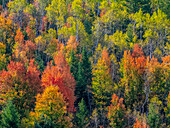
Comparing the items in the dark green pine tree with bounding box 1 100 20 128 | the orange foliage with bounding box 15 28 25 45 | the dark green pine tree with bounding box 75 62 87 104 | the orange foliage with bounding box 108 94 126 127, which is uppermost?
the orange foliage with bounding box 15 28 25 45

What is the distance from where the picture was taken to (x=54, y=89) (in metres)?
32.2

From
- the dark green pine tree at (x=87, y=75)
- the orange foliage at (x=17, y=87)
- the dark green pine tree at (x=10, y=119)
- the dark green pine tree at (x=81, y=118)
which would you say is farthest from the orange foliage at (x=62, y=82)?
the dark green pine tree at (x=10, y=119)

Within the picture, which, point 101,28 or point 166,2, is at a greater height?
point 166,2

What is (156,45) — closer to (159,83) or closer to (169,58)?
(169,58)

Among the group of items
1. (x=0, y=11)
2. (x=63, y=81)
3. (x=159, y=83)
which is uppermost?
(x=0, y=11)

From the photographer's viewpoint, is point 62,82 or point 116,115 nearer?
point 62,82

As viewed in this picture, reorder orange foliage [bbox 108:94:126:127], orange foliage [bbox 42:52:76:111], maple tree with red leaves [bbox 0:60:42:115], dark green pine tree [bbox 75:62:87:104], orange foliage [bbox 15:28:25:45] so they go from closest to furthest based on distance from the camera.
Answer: maple tree with red leaves [bbox 0:60:42:115] < orange foliage [bbox 42:52:76:111] < orange foliage [bbox 108:94:126:127] < dark green pine tree [bbox 75:62:87:104] < orange foliage [bbox 15:28:25:45]

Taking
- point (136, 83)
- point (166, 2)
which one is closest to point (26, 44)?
point (136, 83)

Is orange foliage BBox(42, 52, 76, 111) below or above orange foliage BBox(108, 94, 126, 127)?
above

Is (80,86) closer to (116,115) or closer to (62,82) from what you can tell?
(62,82)

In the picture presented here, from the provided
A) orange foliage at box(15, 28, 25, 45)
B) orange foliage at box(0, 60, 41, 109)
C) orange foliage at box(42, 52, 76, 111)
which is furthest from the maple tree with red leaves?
orange foliage at box(15, 28, 25, 45)

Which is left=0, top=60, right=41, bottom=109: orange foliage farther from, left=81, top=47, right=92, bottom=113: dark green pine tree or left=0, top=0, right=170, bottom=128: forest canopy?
left=81, top=47, right=92, bottom=113: dark green pine tree

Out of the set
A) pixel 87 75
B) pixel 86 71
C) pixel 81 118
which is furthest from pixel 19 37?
pixel 81 118

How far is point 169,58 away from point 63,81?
25785mm
